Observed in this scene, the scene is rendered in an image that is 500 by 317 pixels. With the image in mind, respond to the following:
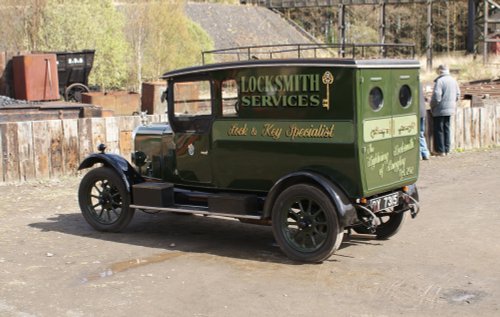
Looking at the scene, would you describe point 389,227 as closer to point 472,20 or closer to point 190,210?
point 190,210

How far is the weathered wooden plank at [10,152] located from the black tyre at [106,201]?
3.76m

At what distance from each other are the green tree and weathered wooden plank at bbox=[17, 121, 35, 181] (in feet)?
66.0

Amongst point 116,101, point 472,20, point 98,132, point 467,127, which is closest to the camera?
point 98,132

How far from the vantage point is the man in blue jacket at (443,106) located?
632 inches

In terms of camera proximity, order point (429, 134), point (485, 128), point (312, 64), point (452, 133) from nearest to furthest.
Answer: point (312, 64)
point (429, 134)
point (452, 133)
point (485, 128)

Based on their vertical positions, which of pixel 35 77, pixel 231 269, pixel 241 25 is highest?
pixel 241 25

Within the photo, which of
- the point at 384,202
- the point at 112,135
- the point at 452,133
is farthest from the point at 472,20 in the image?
the point at 384,202

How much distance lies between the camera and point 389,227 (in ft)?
30.9

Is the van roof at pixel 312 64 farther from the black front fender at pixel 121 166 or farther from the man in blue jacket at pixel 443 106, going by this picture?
the man in blue jacket at pixel 443 106

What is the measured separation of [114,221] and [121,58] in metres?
26.4

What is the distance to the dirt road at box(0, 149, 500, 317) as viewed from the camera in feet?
22.5

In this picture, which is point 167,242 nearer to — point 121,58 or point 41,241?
point 41,241

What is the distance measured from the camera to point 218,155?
9102 mm

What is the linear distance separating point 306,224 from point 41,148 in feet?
23.9
